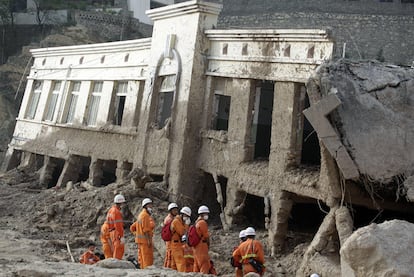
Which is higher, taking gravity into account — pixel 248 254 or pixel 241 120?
pixel 241 120

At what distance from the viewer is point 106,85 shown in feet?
57.9

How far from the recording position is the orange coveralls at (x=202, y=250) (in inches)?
366

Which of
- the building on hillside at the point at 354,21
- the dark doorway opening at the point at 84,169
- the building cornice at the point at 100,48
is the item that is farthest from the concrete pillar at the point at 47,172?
the building on hillside at the point at 354,21

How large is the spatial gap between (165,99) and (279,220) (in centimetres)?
568

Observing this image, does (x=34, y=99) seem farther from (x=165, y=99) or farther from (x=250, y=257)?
(x=250, y=257)

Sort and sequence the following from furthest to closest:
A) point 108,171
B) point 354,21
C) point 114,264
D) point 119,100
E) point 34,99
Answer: point 354,21, point 34,99, point 108,171, point 119,100, point 114,264

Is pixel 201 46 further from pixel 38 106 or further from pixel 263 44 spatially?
pixel 38 106

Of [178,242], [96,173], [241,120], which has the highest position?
[241,120]

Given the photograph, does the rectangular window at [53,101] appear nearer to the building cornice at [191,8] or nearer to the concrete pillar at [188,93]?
the building cornice at [191,8]

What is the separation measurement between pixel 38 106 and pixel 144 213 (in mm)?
12637

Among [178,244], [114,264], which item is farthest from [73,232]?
[114,264]

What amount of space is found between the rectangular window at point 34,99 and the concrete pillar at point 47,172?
2.91 meters

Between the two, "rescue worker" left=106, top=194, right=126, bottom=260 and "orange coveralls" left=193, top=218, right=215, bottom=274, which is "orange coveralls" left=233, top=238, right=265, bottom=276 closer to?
"orange coveralls" left=193, top=218, right=215, bottom=274

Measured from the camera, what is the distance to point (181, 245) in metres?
9.74
